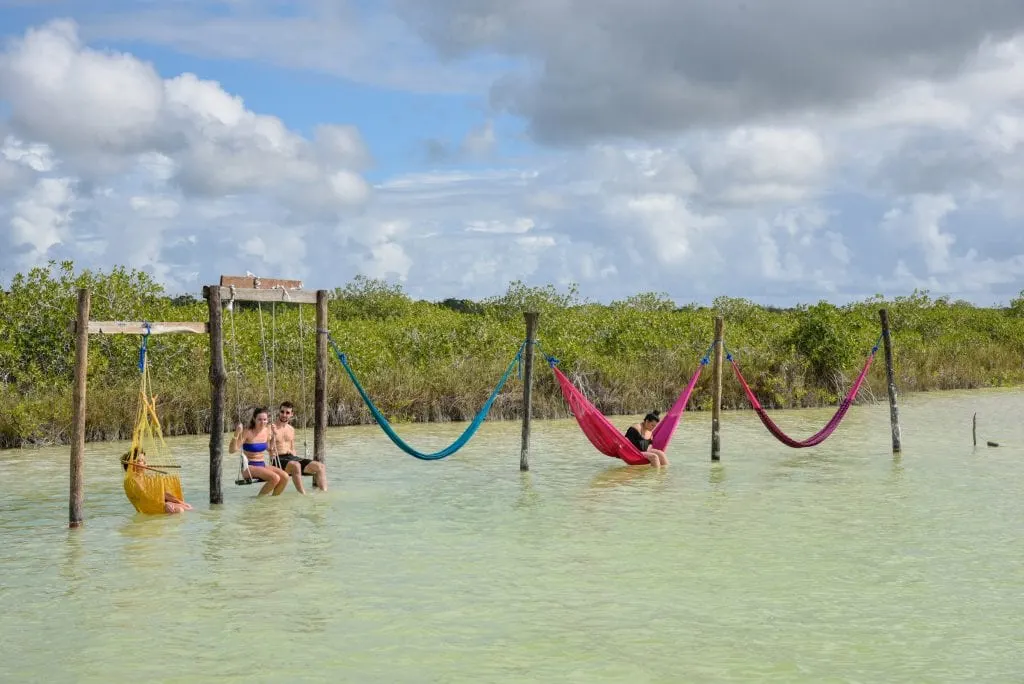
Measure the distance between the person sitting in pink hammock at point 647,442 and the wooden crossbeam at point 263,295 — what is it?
375 centimetres

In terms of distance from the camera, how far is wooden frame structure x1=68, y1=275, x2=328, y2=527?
801 cm

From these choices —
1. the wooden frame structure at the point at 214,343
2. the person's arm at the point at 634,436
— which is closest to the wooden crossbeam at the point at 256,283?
the wooden frame structure at the point at 214,343

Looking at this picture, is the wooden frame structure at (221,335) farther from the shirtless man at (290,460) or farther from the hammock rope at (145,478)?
the hammock rope at (145,478)

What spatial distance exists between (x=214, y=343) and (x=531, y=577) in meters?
3.91

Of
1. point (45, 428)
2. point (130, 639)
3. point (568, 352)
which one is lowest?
point (130, 639)

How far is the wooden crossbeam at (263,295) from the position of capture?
9.29 meters

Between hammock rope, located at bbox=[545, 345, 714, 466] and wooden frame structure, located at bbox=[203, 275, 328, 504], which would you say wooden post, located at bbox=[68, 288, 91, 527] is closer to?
wooden frame structure, located at bbox=[203, 275, 328, 504]

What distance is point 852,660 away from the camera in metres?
4.97

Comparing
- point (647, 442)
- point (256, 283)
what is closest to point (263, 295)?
point (256, 283)

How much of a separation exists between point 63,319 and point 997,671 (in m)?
13.1

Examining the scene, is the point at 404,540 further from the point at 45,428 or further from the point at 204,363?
the point at 204,363

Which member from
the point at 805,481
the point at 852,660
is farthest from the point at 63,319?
the point at 852,660

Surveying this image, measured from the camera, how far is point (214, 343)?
900 centimetres

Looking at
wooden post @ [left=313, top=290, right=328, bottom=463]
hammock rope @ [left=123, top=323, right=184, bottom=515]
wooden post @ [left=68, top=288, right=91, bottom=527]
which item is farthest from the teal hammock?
wooden post @ [left=68, top=288, right=91, bottom=527]
